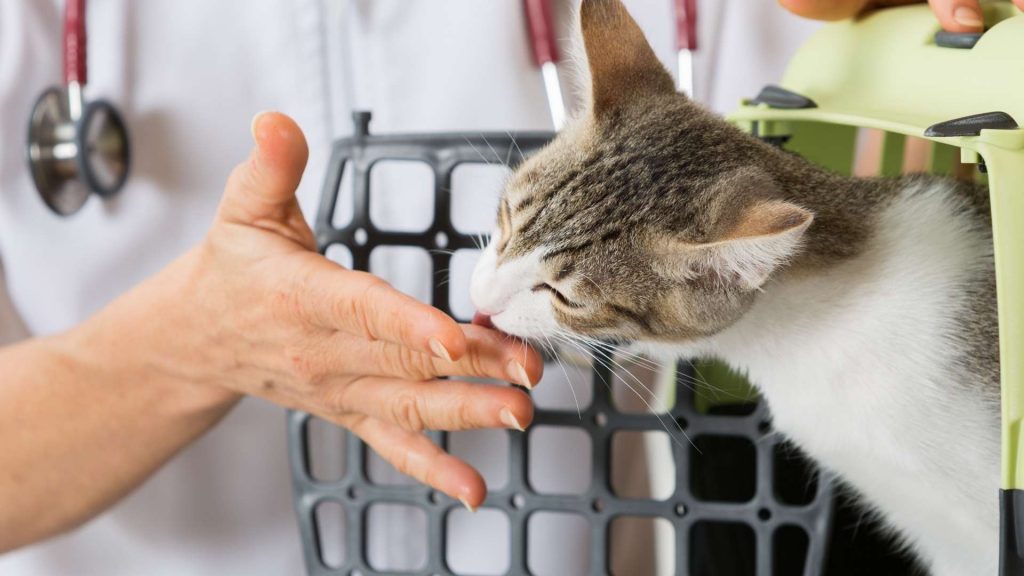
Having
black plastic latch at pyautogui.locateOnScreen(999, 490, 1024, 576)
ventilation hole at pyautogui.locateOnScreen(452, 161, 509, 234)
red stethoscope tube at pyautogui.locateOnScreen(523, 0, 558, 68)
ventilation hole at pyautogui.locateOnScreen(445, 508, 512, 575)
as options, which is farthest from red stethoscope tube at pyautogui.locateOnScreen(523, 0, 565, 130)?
black plastic latch at pyautogui.locateOnScreen(999, 490, 1024, 576)

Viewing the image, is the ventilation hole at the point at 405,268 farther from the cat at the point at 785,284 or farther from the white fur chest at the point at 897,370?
the white fur chest at the point at 897,370

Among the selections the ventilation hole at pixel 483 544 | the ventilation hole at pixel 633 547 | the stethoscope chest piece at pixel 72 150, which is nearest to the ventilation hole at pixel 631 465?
the ventilation hole at pixel 633 547

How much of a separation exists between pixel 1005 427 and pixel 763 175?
0.23 metres

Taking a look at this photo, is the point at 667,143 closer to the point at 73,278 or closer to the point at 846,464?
the point at 846,464

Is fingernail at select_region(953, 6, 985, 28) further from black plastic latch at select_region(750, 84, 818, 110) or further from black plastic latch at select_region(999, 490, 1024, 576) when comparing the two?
black plastic latch at select_region(999, 490, 1024, 576)

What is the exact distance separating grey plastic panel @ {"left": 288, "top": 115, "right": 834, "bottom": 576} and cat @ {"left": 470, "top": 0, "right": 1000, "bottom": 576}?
0.05 metres

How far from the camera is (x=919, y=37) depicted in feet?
2.40

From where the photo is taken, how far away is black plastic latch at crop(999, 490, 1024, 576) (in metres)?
0.52

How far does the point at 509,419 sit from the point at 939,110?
1.22 feet

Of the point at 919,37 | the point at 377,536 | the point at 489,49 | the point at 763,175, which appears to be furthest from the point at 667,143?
the point at 377,536

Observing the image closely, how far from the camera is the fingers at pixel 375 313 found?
0.60 meters

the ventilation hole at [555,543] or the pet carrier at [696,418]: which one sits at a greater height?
the pet carrier at [696,418]

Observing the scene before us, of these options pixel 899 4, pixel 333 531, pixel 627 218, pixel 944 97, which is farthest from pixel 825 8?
pixel 333 531

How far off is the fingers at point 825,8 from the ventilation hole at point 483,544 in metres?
0.59
